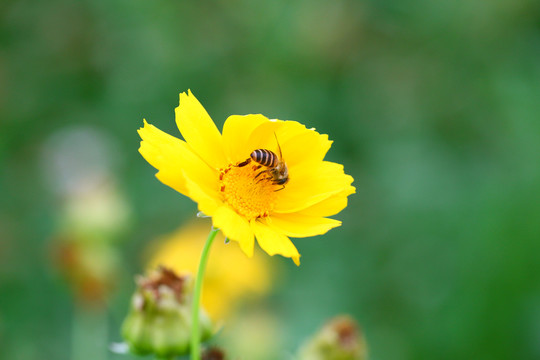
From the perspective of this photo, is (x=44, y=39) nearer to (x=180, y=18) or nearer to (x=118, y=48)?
(x=118, y=48)

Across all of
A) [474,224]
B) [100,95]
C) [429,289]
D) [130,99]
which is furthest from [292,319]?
[100,95]

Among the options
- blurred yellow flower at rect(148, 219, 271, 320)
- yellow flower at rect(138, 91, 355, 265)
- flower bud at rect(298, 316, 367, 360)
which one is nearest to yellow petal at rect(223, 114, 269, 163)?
yellow flower at rect(138, 91, 355, 265)

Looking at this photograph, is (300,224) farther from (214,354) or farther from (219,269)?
(219,269)

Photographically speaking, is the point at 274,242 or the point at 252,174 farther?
the point at 252,174

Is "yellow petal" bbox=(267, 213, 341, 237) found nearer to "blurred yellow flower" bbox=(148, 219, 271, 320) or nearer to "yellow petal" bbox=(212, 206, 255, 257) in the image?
"yellow petal" bbox=(212, 206, 255, 257)

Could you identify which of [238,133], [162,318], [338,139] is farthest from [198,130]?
[338,139]

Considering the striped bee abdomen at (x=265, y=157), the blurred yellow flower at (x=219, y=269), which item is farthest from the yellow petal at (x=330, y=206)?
the blurred yellow flower at (x=219, y=269)
